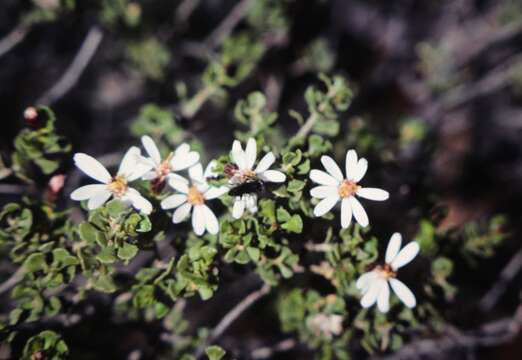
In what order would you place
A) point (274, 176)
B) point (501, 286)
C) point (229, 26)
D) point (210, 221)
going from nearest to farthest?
1. point (274, 176)
2. point (210, 221)
3. point (501, 286)
4. point (229, 26)

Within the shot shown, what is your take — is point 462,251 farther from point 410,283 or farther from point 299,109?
point 299,109

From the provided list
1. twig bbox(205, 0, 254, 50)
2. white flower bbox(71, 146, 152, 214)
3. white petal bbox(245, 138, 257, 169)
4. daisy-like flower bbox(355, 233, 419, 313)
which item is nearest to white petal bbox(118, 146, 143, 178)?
white flower bbox(71, 146, 152, 214)

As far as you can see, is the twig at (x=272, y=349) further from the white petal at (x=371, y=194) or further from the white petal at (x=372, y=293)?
the white petal at (x=371, y=194)

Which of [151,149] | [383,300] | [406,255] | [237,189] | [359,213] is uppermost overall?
[151,149]

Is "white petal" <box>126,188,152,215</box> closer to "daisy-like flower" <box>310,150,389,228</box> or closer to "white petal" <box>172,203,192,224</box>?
"white petal" <box>172,203,192,224</box>

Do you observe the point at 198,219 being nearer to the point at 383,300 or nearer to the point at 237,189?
the point at 237,189

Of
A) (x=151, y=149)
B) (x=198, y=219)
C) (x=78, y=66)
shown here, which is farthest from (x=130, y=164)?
(x=78, y=66)

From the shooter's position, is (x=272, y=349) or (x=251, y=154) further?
(x=272, y=349)
